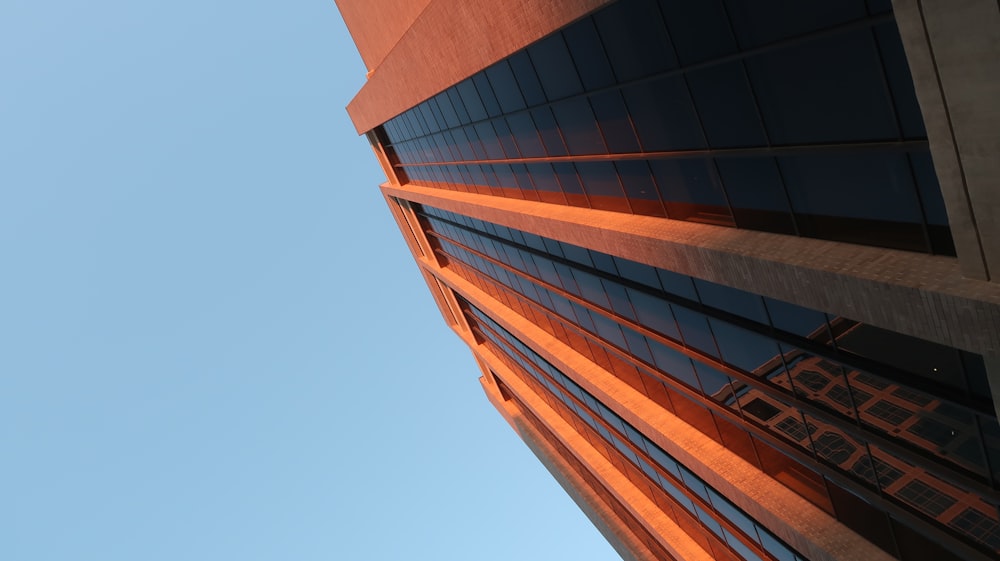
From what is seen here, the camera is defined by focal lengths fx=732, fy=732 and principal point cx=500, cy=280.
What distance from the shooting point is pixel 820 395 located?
43.5 ft

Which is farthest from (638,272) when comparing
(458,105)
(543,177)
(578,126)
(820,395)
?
(458,105)

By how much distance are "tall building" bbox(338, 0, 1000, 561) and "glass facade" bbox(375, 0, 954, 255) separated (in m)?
0.04

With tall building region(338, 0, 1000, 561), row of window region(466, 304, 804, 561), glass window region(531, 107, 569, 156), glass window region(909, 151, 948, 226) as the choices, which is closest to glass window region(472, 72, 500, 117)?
tall building region(338, 0, 1000, 561)

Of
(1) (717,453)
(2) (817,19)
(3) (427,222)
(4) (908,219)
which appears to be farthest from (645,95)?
(3) (427,222)

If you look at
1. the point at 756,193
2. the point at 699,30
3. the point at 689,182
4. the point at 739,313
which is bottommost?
the point at 739,313

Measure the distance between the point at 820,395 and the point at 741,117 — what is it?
5293 mm

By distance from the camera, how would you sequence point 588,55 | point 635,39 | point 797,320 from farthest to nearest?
point 588,55 → point 635,39 → point 797,320

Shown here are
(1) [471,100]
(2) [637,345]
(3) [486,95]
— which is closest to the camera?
(2) [637,345]

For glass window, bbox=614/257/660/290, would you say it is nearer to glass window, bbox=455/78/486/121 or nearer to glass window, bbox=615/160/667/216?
glass window, bbox=615/160/667/216

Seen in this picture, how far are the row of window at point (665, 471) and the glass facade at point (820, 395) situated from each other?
2.41m

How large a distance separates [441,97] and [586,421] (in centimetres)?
1522

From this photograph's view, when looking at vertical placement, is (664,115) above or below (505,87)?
below

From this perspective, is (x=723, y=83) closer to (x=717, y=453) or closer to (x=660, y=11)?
(x=660, y=11)

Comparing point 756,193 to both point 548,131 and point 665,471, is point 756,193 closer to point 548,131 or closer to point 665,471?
point 548,131
